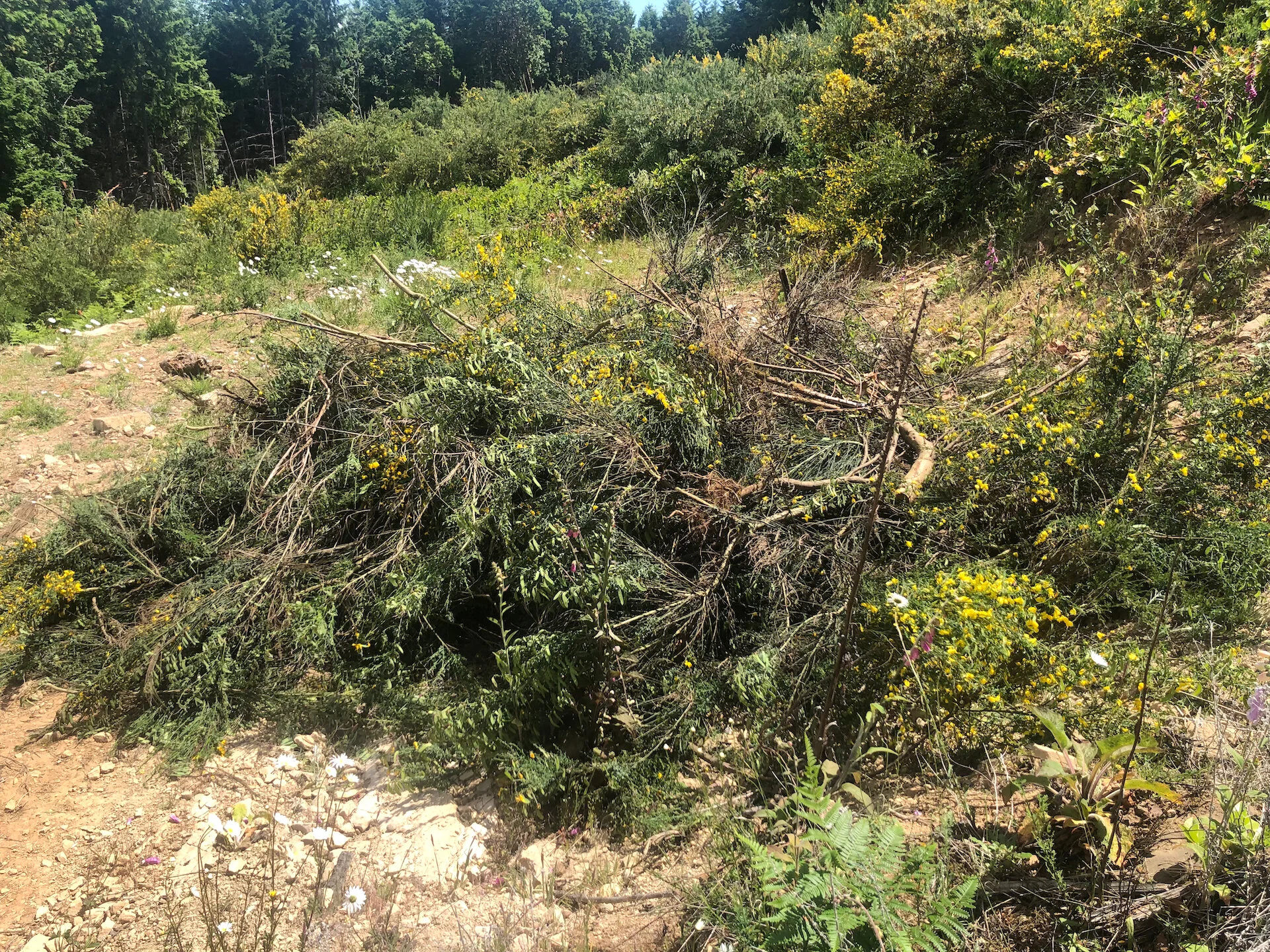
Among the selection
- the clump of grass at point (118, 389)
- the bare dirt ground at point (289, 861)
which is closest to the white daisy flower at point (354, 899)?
the bare dirt ground at point (289, 861)

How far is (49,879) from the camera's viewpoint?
2.61 m

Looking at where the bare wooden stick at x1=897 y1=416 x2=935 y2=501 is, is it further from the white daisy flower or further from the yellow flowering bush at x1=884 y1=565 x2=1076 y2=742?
the white daisy flower

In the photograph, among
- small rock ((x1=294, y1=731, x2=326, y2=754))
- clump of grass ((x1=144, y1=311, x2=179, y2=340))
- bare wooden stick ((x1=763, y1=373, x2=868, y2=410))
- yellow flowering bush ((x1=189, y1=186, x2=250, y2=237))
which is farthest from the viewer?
yellow flowering bush ((x1=189, y1=186, x2=250, y2=237))

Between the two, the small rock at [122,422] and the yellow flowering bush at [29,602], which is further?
the small rock at [122,422]

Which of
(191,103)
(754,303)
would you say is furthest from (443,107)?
(754,303)

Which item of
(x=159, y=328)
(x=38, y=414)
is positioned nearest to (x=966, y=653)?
(x=38, y=414)

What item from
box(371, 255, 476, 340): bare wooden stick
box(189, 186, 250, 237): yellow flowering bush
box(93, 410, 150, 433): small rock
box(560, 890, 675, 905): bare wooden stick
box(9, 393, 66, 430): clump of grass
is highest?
box(189, 186, 250, 237): yellow flowering bush

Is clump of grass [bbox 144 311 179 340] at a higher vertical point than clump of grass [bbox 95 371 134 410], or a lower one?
higher

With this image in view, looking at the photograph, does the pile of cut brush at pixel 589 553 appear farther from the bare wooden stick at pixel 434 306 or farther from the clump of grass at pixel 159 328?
the clump of grass at pixel 159 328

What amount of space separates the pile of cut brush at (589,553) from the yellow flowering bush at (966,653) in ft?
0.04

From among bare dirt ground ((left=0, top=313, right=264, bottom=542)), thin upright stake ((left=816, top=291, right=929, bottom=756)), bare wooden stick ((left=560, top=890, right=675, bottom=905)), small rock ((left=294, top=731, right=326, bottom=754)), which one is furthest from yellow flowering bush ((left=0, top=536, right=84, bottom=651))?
thin upright stake ((left=816, top=291, right=929, bottom=756))

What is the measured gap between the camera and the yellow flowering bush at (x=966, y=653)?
2463 millimetres

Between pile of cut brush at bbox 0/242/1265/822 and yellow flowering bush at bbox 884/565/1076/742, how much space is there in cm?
1

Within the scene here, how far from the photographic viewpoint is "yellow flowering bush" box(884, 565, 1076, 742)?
2.46m
